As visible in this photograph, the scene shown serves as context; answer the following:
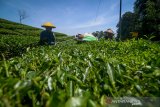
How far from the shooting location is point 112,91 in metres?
1.32

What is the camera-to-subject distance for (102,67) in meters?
1.62

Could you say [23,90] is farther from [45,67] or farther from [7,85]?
[45,67]

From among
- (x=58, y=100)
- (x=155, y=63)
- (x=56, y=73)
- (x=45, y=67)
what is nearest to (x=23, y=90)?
(x=58, y=100)

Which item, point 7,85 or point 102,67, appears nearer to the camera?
point 7,85

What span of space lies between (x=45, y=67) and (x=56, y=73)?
0.30 metres

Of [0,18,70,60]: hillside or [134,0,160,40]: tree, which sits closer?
[0,18,70,60]: hillside

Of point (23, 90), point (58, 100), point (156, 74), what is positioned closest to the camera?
point (58, 100)

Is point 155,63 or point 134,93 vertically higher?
point 155,63

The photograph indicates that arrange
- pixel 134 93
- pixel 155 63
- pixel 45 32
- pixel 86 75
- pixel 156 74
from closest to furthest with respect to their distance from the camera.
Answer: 1. pixel 134 93
2. pixel 156 74
3. pixel 86 75
4. pixel 155 63
5. pixel 45 32

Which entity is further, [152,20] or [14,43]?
[152,20]

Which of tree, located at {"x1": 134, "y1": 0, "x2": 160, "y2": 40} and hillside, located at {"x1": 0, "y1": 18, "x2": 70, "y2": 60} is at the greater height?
tree, located at {"x1": 134, "y1": 0, "x2": 160, "y2": 40}

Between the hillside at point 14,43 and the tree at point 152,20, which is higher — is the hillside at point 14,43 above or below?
below

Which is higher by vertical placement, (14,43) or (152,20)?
(152,20)

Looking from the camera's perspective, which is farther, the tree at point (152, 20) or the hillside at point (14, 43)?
the tree at point (152, 20)
